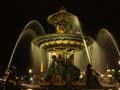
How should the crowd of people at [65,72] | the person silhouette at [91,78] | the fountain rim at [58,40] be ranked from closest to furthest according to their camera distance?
the person silhouette at [91,78], the crowd of people at [65,72], the fountain rim at [58,40]

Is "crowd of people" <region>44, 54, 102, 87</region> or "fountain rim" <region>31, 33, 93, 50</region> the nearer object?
"crowd of people" <region>44, 54, 102, 87</region>

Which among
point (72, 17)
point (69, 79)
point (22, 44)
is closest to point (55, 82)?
point (69, 79)

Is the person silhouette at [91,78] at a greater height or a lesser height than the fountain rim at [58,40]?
lesser

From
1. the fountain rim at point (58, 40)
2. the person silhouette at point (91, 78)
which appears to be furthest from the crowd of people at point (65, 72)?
the fountain rim at point (58, 40)

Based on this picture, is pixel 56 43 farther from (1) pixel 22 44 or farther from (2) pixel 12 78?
(1) pixel 22 44

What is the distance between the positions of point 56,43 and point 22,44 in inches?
953

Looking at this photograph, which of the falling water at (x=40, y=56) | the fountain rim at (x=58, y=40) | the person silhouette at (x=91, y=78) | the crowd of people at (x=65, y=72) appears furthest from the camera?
the falling water at (x=40, y=56)

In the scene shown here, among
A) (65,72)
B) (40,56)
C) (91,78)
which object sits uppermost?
(40,56)

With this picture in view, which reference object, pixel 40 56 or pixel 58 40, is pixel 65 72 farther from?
pixel 40 56

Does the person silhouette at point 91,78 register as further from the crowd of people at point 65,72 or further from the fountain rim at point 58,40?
the fountain rim at point 58,40

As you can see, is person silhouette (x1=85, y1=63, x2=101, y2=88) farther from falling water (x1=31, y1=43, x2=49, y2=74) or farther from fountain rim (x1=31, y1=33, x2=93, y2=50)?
falling water (x1=31, y1=43, x2=49, y2=74)

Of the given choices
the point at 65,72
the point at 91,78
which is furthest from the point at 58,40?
the point at 91,78

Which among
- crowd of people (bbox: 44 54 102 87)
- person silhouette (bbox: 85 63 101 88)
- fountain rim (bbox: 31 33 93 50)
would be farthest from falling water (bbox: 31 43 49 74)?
person silhouette (bbox: 85 63 101 88)

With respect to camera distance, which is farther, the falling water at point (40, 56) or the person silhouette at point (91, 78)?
the falling water at point (40, 56)
